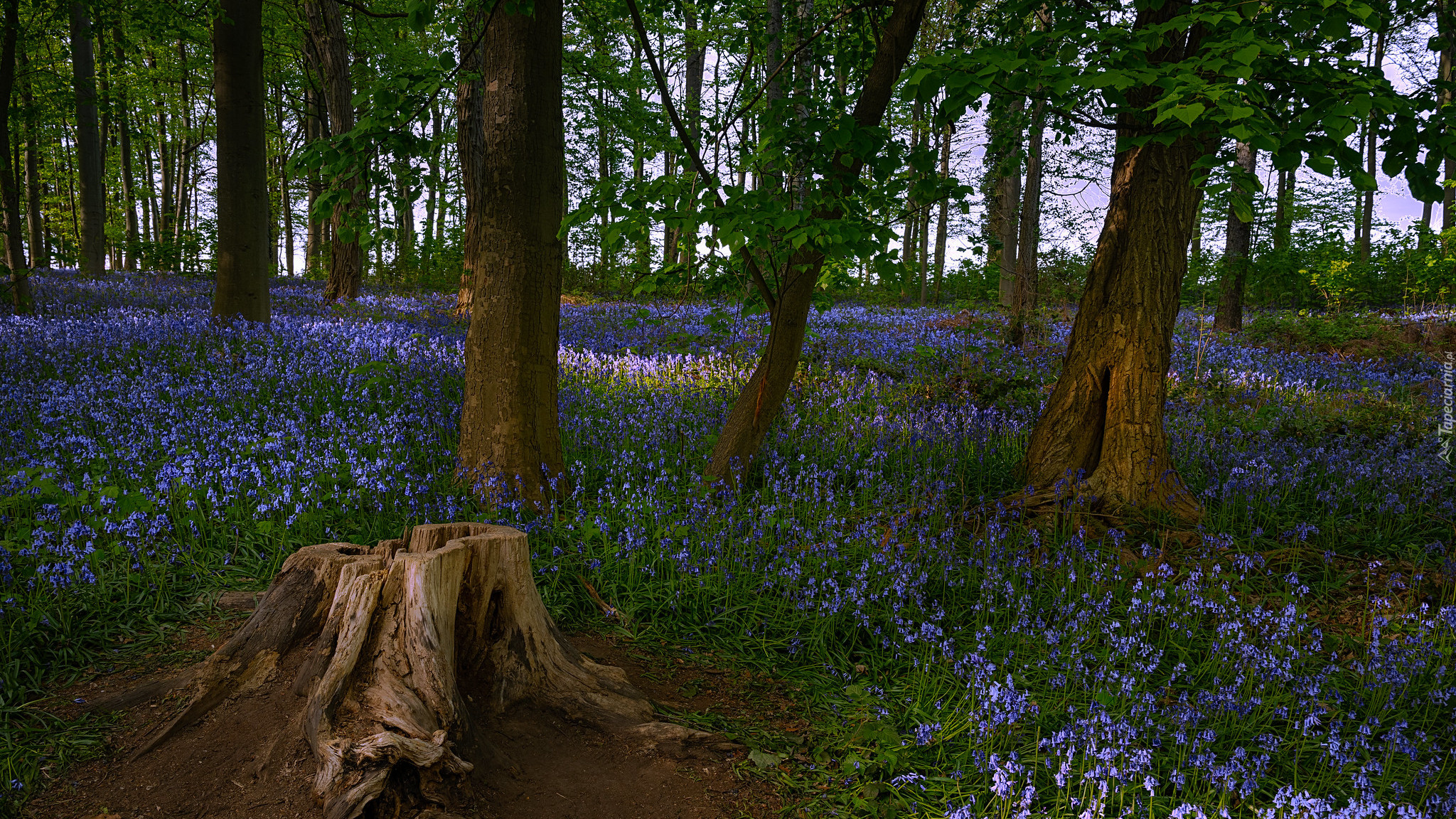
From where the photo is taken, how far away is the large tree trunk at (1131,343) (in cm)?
521

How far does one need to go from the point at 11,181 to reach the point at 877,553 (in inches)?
477

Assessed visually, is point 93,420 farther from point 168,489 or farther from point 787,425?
point 787,425

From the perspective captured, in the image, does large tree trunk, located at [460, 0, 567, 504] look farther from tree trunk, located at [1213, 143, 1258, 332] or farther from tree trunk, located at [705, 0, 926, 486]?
tree trunk, located at [1213, 143, 1258, 332]

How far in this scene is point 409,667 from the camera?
2.60 m

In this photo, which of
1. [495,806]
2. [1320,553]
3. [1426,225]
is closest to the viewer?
[495,806]

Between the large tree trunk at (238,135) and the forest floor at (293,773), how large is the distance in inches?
262

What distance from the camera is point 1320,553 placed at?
16.7 ft

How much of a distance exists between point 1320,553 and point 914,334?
27.0ft

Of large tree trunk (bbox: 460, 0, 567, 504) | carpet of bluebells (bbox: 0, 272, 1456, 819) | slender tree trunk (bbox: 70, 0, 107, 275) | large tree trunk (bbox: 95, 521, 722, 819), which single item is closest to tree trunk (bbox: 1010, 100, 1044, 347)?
carpet of bluebells (bbox: 0, 272, 1456, 819)

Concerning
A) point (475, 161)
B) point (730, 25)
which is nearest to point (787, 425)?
point (475, 161)

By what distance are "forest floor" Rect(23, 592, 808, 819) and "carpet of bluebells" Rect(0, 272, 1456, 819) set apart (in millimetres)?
187

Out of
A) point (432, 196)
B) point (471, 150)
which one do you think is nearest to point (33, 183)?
point (471, 150)

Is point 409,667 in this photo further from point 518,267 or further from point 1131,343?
point 1131,343

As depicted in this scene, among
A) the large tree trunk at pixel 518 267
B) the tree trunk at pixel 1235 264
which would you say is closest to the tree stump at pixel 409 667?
the large tree trunk at pixel 518 267
